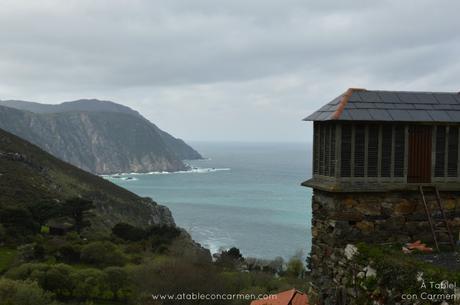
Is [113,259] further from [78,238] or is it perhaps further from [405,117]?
[405,117]

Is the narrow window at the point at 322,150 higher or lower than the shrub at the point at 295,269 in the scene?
higher

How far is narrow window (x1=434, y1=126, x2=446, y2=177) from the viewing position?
8.64m

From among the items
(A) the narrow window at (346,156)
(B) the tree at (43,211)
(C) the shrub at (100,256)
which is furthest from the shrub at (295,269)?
(A) the narrow window at (346,156)

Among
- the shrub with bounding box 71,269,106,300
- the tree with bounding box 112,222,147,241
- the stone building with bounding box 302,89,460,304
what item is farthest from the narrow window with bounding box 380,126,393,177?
the tree with bounding box 112,222,147,241

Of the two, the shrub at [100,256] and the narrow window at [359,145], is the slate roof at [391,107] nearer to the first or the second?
the narrow window at [359,145]

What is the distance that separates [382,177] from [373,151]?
1.45 ft

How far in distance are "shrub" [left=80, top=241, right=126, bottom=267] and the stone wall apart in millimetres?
30552

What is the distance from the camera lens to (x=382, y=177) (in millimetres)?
8438

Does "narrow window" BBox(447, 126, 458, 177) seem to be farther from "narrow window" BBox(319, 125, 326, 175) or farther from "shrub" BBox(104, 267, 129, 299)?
"shrub" BBox(104, 267, 129, 299)

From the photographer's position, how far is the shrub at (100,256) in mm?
37312

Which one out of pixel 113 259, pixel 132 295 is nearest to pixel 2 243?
pixel 113 259

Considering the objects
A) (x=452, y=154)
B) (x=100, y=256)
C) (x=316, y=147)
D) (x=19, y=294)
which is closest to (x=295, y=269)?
(x=100, y=256)

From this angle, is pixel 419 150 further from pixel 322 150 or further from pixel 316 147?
pixel 316 147

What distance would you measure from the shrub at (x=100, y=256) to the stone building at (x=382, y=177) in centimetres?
3055
